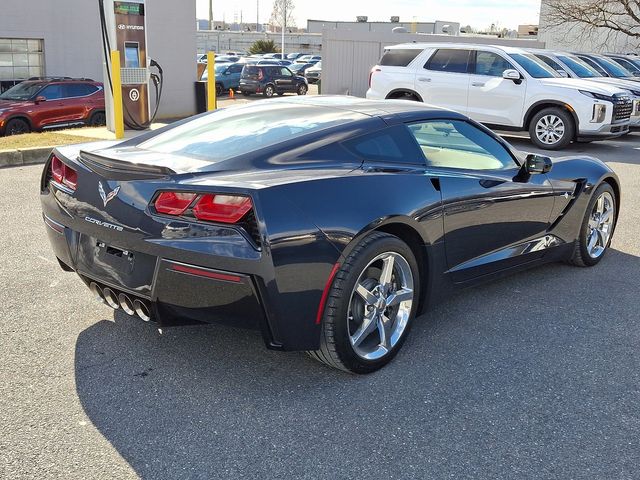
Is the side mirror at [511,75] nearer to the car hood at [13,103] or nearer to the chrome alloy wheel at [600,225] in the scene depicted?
the chrome alloy wheel at [600,225]

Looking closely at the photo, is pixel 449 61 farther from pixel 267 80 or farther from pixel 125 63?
pixel 267 80

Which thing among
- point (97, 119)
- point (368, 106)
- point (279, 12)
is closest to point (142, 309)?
point (368, 106)

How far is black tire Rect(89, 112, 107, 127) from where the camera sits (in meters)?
15.6

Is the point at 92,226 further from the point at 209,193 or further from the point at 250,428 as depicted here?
the point at 250,428

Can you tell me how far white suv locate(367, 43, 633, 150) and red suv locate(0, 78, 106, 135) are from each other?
6350 millimetres

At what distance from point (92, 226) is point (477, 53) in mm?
12204

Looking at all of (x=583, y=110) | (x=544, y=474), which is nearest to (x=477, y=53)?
(x=583, y=110)

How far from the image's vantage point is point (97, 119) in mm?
15875

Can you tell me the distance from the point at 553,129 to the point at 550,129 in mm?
58

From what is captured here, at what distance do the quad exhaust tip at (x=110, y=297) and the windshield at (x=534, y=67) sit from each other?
470 inches

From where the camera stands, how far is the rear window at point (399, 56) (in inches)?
588

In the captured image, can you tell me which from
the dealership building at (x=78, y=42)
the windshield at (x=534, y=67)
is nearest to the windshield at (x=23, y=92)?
the dealership building at (x=78, y=42)

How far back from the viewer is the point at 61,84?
1503cm

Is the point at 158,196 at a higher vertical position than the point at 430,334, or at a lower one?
higher
